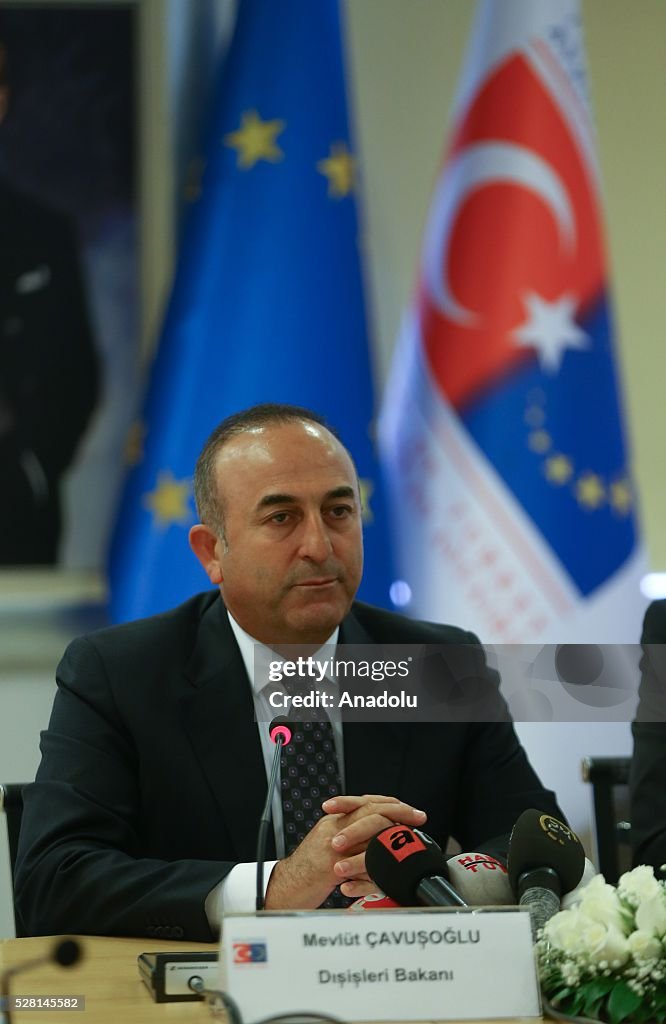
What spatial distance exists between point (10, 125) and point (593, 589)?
2.23m

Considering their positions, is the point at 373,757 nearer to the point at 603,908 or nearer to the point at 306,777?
the point at 306,777

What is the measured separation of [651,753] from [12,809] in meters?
1.16

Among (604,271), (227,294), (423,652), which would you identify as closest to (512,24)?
(604,271)

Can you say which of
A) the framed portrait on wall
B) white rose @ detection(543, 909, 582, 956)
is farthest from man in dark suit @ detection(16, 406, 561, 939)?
the framed portrait on wall

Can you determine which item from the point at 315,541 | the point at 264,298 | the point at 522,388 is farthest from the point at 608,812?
the point at 264,298

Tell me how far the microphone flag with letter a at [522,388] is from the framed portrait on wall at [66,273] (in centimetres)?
92

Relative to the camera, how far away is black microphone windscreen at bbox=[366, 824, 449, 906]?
1431mm

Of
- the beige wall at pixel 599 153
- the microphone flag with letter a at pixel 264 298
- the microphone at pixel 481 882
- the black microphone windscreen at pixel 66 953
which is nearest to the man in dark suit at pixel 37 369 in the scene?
the microphone flag with letter a at pixel 264 298

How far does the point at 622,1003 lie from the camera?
1191 millimetres

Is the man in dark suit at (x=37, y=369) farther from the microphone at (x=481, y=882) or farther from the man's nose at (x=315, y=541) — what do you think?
the microphone at (x=481, y=882)

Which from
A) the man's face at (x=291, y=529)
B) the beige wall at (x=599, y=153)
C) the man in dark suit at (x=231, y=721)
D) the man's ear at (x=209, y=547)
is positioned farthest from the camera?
the beige wall at (x=599, y=153)

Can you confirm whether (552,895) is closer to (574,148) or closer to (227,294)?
(227,294)

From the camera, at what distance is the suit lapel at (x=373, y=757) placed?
2146mm

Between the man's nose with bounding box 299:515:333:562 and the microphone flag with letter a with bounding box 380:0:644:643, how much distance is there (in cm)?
136
